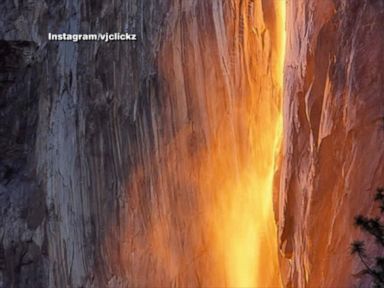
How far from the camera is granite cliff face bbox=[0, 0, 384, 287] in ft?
43.7

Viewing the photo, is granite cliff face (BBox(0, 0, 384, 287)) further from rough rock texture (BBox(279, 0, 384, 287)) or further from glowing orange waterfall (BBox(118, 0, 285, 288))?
rough rock texture (BBox(279, 0, 384, 287))

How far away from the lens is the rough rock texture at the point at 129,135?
543 inches

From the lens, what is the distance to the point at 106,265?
14656mm

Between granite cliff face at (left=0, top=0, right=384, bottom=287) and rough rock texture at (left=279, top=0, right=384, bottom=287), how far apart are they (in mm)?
184

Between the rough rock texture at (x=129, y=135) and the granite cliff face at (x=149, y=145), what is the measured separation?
0.02 m

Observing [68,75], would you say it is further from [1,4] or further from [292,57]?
[292,57]

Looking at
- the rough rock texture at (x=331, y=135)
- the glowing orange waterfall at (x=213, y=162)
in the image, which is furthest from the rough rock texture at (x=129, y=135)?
the rough rock texture at (x=331, y=135)

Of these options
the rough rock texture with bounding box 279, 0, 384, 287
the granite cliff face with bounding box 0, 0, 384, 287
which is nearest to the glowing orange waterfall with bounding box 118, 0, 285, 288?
the granite cliff face with bounding box 0, 0, 384, 287

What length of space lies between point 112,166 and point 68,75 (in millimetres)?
2157

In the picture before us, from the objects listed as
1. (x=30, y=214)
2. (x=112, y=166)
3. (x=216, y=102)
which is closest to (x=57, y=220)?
(x=30, y=214)

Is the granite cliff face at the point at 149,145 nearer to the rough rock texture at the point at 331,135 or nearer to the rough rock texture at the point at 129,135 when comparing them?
the rough rock texture at the point at 129,135

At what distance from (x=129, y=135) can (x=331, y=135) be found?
21.1 feet

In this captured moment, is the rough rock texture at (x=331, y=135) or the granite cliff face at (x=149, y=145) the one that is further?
the granite cliff face at (x=149, y=145)

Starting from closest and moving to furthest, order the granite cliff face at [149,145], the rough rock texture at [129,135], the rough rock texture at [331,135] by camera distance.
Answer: the rough rock texture at [331,135]
the granite cliff face at [149,145]
the rough rock texture at [129,135]
